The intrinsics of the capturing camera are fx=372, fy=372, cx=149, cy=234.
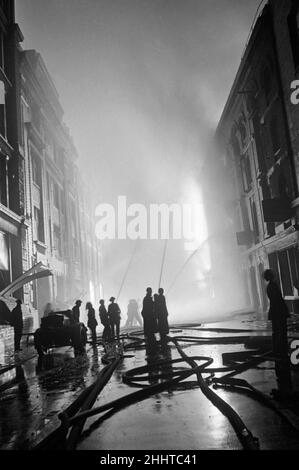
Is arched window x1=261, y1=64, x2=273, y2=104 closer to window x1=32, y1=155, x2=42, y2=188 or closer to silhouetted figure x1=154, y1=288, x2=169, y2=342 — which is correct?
silhouetted figure x1=154, y1=288, x2=169, y2=342

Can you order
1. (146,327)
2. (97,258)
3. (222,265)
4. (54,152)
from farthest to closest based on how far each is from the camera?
(97,258) < (222,265) < (54,152) < (146,327)

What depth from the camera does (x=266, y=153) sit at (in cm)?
2264

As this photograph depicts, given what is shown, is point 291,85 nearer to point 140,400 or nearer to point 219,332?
point 219,332

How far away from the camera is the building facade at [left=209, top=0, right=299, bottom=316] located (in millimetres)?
18453

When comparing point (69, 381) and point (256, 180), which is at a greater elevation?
point (256, 180)

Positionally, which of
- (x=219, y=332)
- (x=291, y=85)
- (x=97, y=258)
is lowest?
(x=219, y=332)

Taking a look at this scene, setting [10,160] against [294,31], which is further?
[10,160]

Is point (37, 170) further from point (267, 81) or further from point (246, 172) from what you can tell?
point (267, 81)

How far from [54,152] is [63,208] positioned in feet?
16.5

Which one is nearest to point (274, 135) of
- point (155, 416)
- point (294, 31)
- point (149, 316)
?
point (294, 31)

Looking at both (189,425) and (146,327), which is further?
(146,327)

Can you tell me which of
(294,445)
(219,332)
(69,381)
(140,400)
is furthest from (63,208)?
(294,445)

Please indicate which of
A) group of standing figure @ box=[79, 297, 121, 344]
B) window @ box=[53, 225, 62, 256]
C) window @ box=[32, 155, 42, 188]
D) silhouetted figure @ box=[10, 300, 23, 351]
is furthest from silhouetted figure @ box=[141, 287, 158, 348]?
window @ box=[53, 225, 62, 256]
